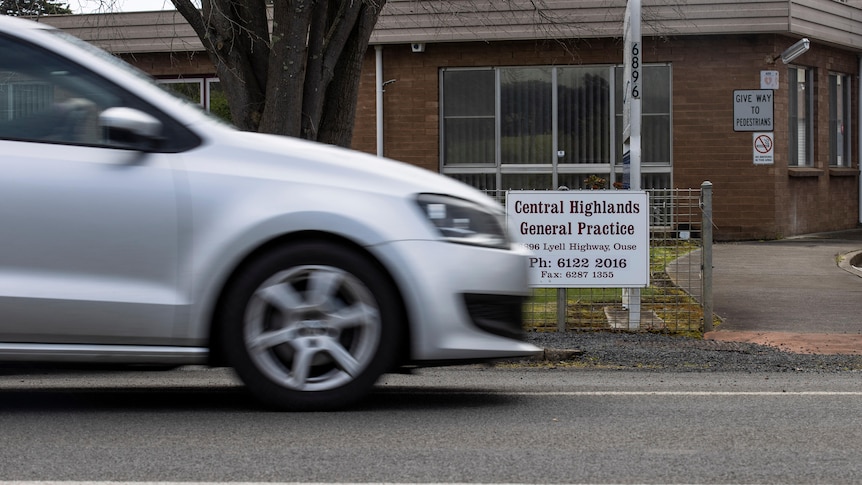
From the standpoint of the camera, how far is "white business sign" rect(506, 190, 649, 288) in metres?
9.67

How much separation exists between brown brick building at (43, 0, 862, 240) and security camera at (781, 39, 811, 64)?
2.38 feet

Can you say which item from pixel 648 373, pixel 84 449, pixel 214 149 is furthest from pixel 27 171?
pixel 648 373

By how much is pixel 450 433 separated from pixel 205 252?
4.52 ft

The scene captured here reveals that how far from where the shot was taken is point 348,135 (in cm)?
1137

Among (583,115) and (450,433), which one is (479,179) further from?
(450,433)

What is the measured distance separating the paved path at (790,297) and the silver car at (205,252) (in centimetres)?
459

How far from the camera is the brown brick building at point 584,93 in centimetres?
2067

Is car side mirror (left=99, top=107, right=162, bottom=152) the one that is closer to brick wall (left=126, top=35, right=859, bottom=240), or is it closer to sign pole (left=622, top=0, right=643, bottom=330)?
sign pole (left=622, top=0, right=643, bottom=330)

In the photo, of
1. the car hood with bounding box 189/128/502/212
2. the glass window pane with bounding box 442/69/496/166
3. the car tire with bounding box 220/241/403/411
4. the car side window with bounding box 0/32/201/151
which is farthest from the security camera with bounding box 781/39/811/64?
the car side window with bounding box 0/32/201/151

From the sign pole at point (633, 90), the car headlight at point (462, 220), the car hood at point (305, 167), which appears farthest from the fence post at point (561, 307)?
the car hood at point (305, 167)

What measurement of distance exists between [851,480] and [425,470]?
61.1 inches

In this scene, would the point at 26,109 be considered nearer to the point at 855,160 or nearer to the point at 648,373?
the point at 648,373

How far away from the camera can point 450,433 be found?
5.04 metres

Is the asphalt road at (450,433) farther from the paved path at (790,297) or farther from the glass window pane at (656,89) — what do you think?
the glass window pane at (656,89)
